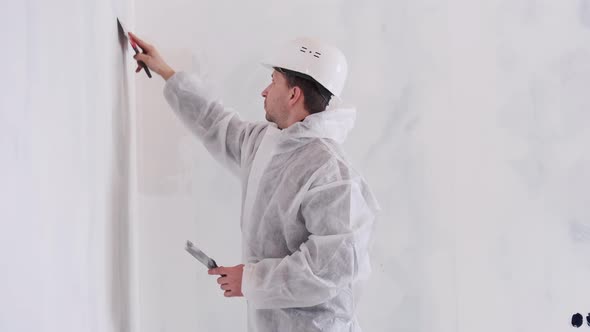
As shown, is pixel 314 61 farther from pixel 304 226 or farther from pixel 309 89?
pixel 304 226

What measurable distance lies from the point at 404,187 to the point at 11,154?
157 cm

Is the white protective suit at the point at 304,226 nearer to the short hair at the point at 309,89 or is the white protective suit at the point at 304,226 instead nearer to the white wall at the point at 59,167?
the short hair at the point at 309,89

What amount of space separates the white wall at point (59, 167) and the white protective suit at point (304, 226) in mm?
319

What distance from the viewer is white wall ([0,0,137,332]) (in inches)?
23.5

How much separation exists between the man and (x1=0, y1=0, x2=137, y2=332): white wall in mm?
320

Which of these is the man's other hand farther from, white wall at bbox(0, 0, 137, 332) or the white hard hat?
the white hard hat

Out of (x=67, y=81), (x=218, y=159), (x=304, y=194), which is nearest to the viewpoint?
(x=67, y=81)

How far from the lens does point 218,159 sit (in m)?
1.73

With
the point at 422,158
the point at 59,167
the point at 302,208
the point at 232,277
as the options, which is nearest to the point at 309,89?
the point at 302,208

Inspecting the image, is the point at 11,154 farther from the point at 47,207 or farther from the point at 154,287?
the point at 154,287

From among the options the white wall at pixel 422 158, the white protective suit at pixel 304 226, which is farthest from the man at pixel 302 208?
the white wall at pixel 422 158

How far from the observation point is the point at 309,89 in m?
1.56

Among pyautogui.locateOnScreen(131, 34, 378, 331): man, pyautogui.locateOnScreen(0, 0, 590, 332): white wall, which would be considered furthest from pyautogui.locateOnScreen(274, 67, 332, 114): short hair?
pyautogui.locateOnScreen(0, 0, 590, 332): white wall

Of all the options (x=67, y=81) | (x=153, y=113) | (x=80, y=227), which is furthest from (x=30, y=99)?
(x=153, y=113)
